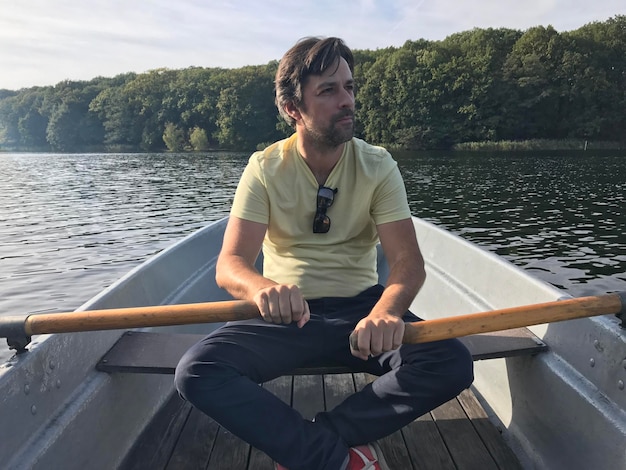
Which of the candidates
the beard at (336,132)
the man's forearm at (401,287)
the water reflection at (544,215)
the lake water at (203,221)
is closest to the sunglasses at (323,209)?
the beard at (336,132)

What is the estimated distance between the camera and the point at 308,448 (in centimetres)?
177

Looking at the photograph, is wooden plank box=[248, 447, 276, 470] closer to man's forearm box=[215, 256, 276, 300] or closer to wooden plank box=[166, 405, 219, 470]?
wooden plank box=[166, 405, 219, 470]

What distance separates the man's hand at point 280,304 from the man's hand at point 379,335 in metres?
0.21

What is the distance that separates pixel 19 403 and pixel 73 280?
821 centimetres

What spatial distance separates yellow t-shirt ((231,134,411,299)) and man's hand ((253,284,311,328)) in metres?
0.53

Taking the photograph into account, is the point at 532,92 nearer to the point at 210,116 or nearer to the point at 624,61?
the point at 624,61

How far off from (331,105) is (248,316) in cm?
104

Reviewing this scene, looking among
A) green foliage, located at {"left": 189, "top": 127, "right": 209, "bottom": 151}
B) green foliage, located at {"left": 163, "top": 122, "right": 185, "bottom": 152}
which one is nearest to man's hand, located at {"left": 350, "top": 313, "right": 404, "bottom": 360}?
green foliage, located at {"left": 189, "top": 127, "right": 209, "bottom": 151}

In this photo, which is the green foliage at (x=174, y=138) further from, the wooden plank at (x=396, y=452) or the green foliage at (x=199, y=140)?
the wooden plank at (x=396, y=452)

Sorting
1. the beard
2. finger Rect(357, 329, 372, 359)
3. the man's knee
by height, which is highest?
the beard

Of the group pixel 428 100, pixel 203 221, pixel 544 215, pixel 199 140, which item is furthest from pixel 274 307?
pixel 199 140

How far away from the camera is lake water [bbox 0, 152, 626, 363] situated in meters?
9.29

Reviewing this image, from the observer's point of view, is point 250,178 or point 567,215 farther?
point 567,215

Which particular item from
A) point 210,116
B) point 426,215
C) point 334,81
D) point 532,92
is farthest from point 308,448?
point 210,116
